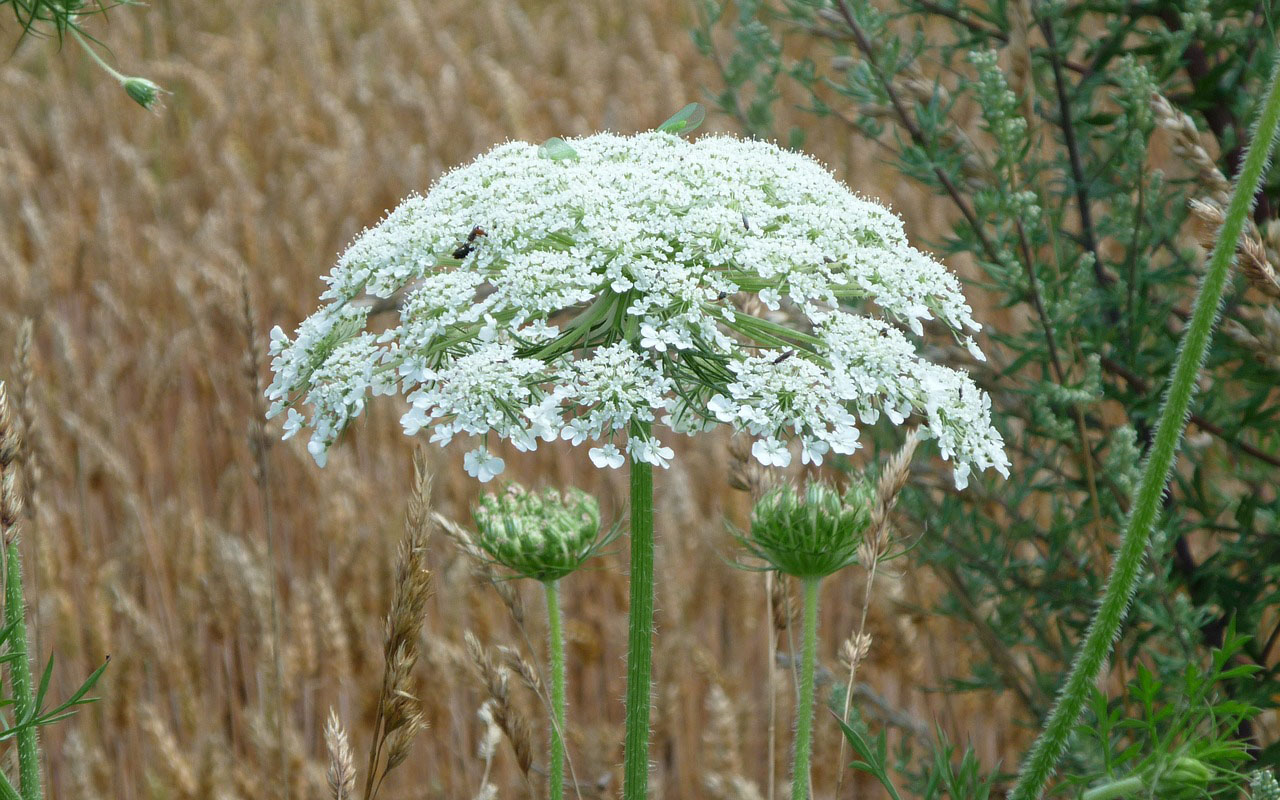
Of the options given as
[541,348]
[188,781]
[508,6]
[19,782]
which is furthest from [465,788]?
[508,6]

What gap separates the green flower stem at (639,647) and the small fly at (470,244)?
387 millimetres

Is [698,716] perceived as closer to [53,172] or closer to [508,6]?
[53,172]

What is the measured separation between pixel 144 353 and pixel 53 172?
296 centimetres

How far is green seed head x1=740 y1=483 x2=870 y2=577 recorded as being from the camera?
1.90m

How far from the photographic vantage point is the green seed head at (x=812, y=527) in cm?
190

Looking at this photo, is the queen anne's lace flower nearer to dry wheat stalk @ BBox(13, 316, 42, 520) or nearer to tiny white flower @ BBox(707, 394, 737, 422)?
tiny white flower @ BBox(707, 394, 737, 422)

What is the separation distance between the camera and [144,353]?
18.4ft

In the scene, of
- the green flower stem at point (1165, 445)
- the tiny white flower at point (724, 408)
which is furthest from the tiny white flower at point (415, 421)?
the green flower stem at point (1165, 445)

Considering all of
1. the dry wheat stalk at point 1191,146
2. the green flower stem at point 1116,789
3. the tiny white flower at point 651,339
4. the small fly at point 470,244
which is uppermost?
the dry wheat stalk at point 1191,146

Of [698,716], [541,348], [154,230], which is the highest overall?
[154,230]

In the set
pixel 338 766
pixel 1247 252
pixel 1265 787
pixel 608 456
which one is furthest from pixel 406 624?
pixel 1247 252

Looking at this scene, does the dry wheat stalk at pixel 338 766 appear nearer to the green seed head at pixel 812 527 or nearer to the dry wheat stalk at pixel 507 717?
the dry wheat stalk at pixel 507 717

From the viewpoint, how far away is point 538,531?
6.45ft

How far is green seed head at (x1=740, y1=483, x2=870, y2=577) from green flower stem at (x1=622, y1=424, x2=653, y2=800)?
32 centimetres
